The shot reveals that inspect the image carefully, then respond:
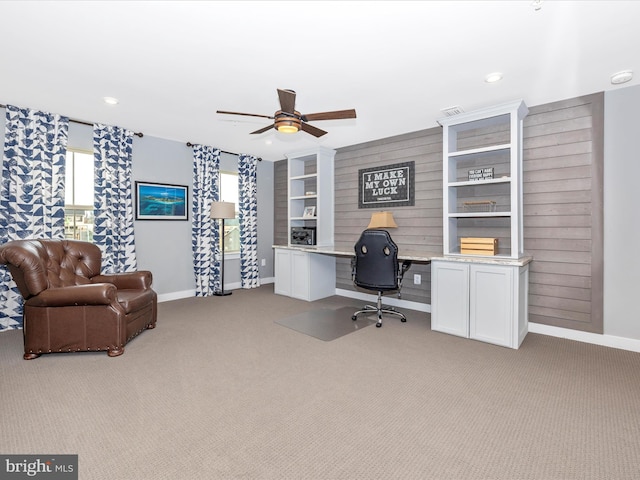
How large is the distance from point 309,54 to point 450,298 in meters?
2.68

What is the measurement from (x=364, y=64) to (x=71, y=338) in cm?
336

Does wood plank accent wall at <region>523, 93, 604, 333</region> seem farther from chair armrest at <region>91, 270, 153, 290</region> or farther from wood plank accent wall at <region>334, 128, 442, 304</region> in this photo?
chair armrest at <region>91, 270, 153, 290</region>

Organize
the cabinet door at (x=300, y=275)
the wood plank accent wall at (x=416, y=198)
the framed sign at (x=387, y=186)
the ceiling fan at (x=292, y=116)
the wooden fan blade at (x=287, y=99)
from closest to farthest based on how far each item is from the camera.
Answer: the wooden fan blade at (x=287, y=99) < the ceiling fan at (x=292, y=116) < the wood plank accent wall at (x=416, y=198) < the framed sign at (x=387, y=186) < the cabinet door at (x=300, y=275)

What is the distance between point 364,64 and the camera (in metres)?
2.62

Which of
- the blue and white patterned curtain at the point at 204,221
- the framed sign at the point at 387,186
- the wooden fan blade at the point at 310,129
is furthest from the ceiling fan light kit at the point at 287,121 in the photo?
the blue and white patterned curtain at the point at 204,221

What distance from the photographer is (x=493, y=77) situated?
2.81m

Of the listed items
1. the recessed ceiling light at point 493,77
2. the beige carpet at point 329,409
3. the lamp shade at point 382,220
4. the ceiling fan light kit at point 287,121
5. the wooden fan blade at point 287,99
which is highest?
the recessed ceiling light at point 493,77

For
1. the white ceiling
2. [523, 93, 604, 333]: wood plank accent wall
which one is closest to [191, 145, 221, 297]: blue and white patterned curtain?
the white ceiling

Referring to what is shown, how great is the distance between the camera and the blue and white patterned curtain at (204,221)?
16.9 ft

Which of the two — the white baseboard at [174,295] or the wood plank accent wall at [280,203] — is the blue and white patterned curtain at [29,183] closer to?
the white baseboard at [174,295]

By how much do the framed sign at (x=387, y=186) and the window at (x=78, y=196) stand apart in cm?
373

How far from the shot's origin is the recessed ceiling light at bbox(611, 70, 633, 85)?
270 centimetres

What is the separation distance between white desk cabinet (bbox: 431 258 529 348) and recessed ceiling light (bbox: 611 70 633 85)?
1.74 metres

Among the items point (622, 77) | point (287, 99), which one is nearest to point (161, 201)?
point (287, 99)
